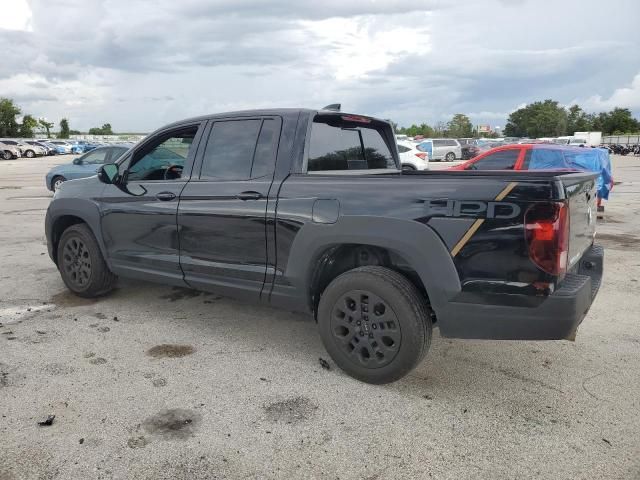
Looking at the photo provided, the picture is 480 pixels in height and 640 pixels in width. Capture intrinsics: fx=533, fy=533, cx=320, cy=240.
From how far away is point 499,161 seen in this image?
1077cm

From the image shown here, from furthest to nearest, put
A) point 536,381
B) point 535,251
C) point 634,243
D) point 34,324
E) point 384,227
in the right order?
point 634,243
point 34,324
point 536,381
point 384,227
point 535,251

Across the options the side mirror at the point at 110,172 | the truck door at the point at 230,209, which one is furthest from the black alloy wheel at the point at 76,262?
the truck door at the point at 230,209

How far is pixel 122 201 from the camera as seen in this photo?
4742mm

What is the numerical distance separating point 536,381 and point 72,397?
296 cm

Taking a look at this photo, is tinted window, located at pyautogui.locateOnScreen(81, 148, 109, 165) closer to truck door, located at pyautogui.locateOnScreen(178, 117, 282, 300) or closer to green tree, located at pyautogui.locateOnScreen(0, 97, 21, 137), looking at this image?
truck door, located at pyautogui.locateOnScreen(178, 117, 282, 300)

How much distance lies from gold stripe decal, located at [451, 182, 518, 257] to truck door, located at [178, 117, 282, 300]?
1.38 m

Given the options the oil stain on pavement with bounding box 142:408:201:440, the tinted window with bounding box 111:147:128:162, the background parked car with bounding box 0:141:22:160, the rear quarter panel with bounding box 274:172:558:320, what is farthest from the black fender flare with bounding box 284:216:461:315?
the background parked car with bounding box 0:141:22:160

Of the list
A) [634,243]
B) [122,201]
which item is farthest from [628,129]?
[122,201]

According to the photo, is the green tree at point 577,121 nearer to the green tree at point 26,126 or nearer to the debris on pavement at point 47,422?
the green tree at point 26,126

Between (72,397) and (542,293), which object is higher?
(542,293)

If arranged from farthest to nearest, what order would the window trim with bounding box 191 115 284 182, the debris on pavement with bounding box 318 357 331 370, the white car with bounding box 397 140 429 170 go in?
the white car with bounding box 397 140 429 170
the window trim with bounding box 191 115 284 182
the debris on pavement with bounding box 318 357 331 370

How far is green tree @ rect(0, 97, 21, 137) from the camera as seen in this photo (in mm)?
75375

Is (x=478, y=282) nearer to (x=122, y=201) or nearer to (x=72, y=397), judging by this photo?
(x=72, y=397)

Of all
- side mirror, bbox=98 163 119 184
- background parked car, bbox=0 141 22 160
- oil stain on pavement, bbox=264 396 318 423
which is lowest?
oil stain on pavement, bbox=264 396 318 423
